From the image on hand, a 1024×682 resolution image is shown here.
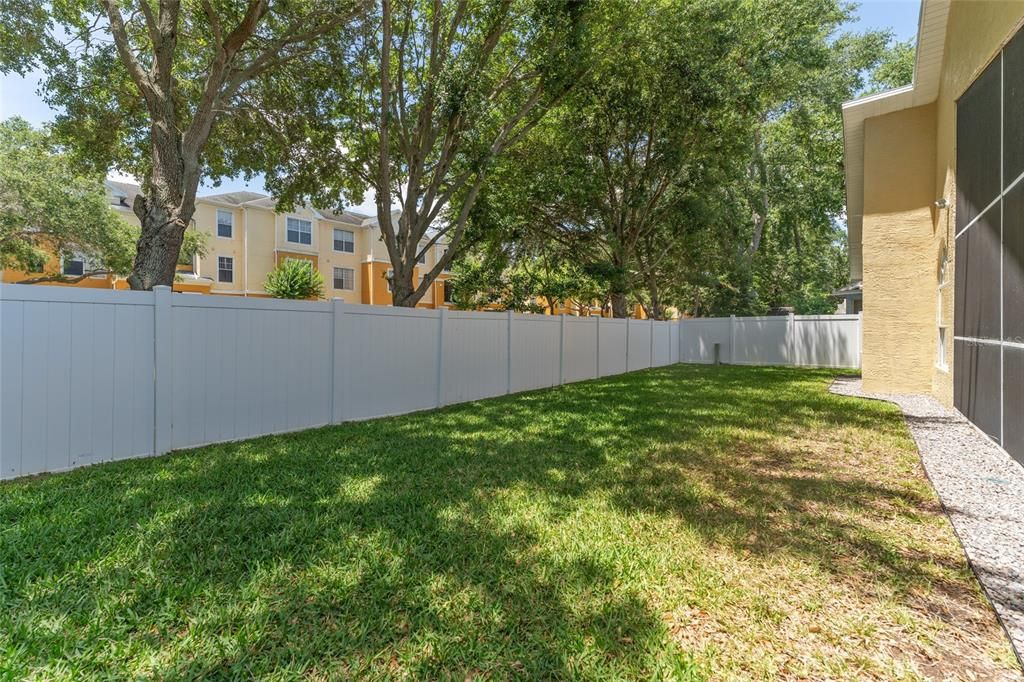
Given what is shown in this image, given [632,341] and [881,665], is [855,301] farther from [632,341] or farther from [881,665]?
[881,665]

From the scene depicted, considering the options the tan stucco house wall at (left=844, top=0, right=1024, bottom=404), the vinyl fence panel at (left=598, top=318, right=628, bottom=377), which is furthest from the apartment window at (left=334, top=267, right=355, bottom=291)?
the tan stucco house wall at (left=844, top=0, right=1024, bottom=404)

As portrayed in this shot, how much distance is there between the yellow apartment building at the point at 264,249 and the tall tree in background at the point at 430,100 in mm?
11482

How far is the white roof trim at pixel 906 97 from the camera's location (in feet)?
21.6

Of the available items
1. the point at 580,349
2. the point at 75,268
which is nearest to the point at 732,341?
the point at 580,349

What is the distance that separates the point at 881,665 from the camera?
181 cm

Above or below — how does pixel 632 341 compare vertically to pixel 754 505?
above

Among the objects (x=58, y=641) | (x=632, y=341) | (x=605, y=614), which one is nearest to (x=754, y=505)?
(x=605, y=614)

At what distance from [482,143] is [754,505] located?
7479mm

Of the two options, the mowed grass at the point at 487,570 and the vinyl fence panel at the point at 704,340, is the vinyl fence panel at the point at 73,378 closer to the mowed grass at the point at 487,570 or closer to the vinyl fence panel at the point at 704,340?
the mowed grass at the point at 487,570

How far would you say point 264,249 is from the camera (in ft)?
74.3

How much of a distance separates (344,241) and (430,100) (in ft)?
61.2

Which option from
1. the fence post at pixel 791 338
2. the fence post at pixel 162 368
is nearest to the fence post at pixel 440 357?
the fence post at pixel 162 368

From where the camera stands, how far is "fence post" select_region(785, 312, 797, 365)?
14.9 metres

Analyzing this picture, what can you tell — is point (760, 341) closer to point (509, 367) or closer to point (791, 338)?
point (791, 338)
